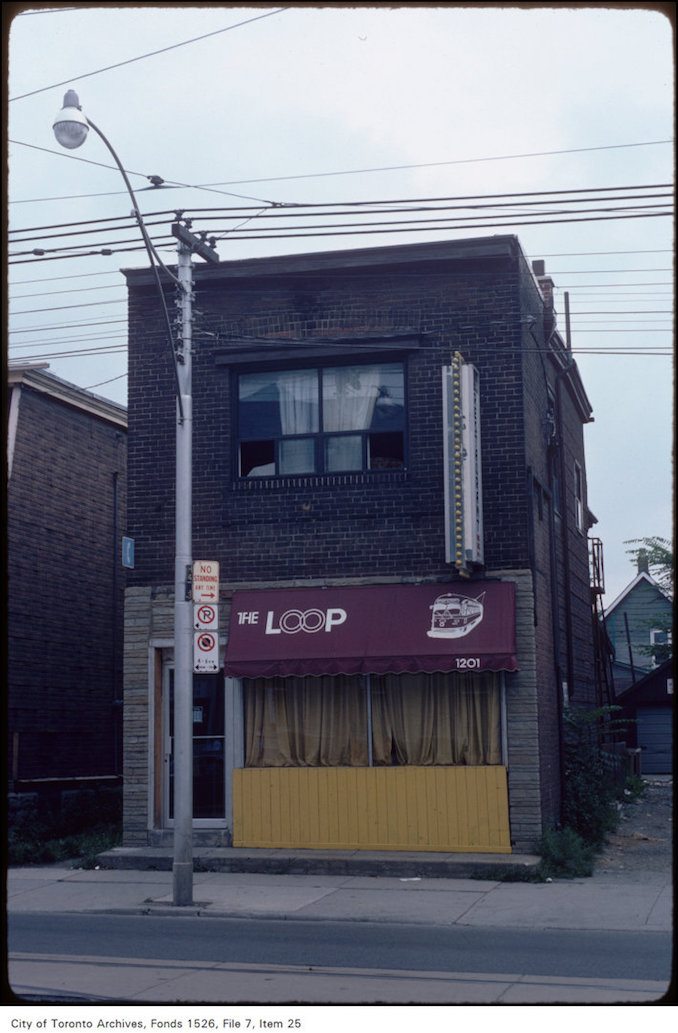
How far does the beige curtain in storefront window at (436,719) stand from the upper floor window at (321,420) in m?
3.19

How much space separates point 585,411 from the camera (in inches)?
1003

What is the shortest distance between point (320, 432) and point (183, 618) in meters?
4.50

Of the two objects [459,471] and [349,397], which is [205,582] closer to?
[459,471]

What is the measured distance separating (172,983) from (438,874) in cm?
677

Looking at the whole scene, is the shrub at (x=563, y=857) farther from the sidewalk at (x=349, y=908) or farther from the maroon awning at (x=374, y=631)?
the maroon awning at (x=374, y=631)

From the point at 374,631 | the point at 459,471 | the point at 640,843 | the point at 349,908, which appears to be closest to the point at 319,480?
the point at 459,471

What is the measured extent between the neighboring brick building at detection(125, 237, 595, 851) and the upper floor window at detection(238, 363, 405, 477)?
0.03m

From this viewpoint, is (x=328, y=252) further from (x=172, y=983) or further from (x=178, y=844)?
(x=172, y=983)

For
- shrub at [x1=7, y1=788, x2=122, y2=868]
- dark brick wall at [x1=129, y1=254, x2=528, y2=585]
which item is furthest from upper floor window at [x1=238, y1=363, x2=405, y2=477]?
shrub at [x1=7, y1=788, x2=122, y2=868]

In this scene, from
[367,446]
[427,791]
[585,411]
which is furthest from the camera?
[585,411]

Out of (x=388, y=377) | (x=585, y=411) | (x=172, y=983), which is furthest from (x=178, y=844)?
(x=585, y=411)

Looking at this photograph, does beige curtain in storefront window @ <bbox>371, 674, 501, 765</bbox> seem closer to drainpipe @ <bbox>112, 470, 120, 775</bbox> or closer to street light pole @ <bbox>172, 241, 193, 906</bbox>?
street light pole @ <bbox>172, 241, 193, 906</bbox>

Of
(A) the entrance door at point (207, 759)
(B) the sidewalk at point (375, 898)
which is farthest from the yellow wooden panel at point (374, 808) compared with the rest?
(B) the sidewalk at point (375, 898)

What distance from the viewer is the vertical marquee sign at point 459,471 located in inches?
599
